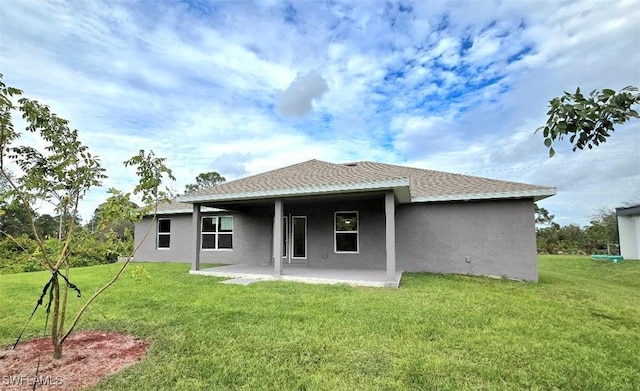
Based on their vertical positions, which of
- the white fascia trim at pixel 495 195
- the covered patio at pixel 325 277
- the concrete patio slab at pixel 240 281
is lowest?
the concrete patio slab at pixel 240 281

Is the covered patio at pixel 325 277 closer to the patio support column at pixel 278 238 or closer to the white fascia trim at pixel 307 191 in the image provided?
the patio support column at pixel 278 238

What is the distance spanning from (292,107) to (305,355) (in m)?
13.9

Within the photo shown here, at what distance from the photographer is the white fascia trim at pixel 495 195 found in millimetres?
9876

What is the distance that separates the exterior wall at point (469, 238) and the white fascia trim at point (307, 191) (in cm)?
361

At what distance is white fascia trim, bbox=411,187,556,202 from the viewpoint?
32.4 feet

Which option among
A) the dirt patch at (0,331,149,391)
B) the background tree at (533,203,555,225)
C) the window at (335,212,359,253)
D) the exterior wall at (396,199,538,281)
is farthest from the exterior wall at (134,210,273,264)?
the background tree at (533,203,555,225)

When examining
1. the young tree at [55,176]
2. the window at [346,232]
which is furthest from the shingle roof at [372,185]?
the young tree at [55,176]

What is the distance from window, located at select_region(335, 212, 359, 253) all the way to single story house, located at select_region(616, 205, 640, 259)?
1670cm

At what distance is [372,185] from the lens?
28.7 ft

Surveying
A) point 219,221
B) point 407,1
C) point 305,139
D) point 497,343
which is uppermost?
point 407,1

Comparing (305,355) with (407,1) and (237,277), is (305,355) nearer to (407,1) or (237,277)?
(237,277)

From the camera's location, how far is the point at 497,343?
4.55 metres

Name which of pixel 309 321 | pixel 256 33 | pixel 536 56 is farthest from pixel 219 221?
pixel 536 56

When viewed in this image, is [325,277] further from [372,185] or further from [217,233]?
[217,233]
